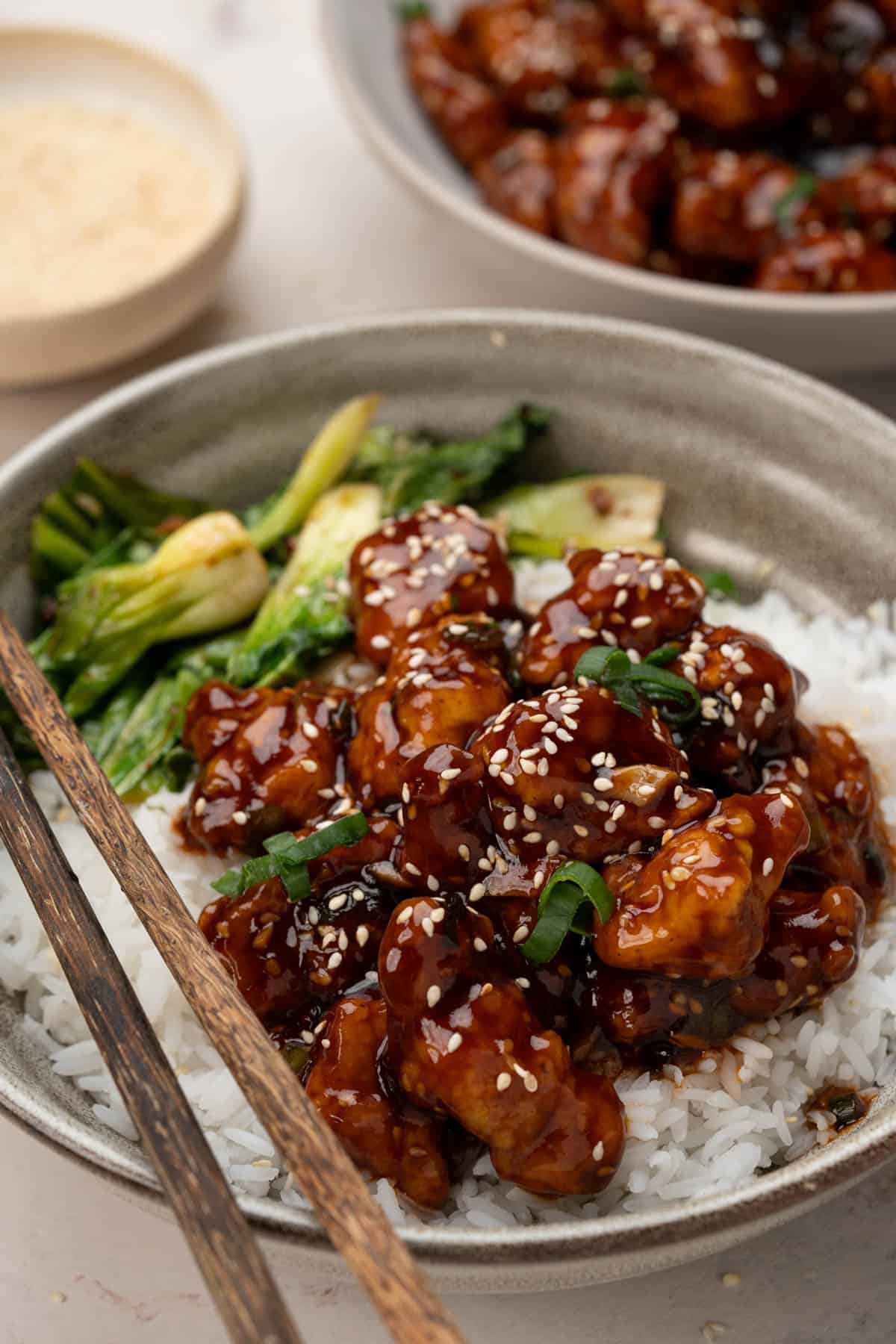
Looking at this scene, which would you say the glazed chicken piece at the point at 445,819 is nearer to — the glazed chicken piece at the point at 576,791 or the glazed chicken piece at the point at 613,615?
the glazed chicken piece at the point at 576,791

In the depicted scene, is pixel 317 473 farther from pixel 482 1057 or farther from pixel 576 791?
pixel 482 1057

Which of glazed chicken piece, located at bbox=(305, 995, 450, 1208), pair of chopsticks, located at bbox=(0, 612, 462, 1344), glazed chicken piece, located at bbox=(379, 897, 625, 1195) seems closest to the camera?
pair of chopsticks, located at bbox=(0, 612, 462, 1344)

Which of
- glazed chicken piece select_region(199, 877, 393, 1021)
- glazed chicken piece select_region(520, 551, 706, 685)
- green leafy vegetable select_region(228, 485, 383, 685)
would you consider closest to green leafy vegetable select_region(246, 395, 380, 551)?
green leafy vegetable select_region(228, 485, 383, 685)

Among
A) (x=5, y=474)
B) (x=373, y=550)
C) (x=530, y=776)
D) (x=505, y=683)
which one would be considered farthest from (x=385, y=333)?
(x=530, y=776)

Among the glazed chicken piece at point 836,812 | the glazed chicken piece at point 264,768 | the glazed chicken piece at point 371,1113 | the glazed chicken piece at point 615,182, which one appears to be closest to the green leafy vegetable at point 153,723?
the glazed chicken piece at point 264,768

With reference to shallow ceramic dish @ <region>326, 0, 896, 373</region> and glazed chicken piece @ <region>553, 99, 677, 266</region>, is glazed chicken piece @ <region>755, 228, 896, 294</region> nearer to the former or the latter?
shallow ceramic dish @ <region>326, 0, 896, 373</region>
